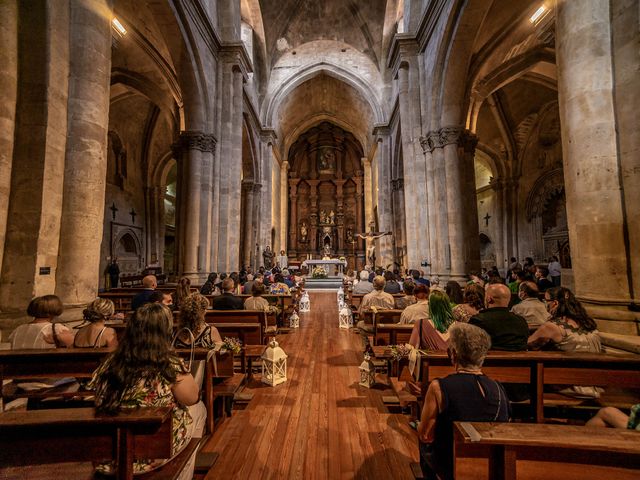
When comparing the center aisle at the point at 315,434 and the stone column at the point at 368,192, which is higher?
the stone column at the point at 368,192

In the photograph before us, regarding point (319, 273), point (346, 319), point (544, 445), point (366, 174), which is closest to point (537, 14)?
point (346, 319)

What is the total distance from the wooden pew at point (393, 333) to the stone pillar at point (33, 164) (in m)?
4.41

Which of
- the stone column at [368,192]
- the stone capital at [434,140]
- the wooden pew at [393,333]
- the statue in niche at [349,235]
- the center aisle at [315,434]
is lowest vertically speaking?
the center aisle at [315,434]

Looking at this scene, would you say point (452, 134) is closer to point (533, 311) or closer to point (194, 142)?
point (533, 311)

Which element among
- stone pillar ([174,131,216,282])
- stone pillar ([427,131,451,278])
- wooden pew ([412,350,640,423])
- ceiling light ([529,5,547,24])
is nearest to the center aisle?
wooden pew ([412,350,640,423])

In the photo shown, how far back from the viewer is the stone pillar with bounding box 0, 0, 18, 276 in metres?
4.15

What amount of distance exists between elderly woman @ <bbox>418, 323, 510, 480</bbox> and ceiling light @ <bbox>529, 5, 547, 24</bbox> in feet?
39.4

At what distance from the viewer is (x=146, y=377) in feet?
5.86

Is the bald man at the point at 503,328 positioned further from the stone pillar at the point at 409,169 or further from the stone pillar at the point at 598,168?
the stone pillar at the point at 409,169

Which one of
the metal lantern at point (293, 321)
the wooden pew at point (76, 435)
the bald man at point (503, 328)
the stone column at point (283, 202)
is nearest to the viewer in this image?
the wooden pew at point (76, 435)

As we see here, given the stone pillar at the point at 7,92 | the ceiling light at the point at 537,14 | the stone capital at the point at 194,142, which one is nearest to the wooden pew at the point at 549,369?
the stone pillar at the point at 7,92

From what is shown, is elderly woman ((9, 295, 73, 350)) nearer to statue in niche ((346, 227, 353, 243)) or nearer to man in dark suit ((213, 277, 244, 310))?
man in dark suit ((213, 277, 244, 310))

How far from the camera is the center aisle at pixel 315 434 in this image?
2570 millimetres

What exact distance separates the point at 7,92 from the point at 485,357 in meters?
6.10
